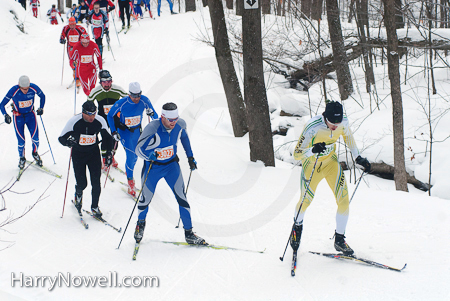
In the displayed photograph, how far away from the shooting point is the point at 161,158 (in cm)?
501

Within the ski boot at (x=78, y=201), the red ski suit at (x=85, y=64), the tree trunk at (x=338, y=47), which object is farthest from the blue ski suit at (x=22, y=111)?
the tree trunk at (x=338, y=47)

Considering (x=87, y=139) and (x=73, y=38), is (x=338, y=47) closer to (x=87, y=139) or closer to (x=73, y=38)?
(x=73, y=38)

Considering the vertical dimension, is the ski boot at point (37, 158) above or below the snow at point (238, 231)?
above

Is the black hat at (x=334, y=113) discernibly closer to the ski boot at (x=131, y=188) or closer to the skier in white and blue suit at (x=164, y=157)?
the skier in white and blue suit at (x=164, y=157)

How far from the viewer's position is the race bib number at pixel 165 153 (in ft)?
16.3

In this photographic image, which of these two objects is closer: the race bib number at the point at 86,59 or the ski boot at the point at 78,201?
the ski boot at the point at 78,201

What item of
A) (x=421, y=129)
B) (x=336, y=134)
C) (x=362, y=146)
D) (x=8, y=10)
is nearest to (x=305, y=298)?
Answer: (x=336, y=134)

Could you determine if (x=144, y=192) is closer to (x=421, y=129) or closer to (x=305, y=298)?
(x=305, y=298)

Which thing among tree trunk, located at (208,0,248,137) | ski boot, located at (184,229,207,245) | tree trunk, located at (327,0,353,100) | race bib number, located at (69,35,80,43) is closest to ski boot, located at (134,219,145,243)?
ski boot, located at (184,229,207,245)

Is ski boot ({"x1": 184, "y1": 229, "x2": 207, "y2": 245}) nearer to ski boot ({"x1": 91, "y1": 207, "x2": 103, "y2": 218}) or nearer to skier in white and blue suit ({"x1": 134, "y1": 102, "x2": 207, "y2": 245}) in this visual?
skier in white and blue suit ({"x1": 134, "y1": 102, "x2": 207, "y2": 245})

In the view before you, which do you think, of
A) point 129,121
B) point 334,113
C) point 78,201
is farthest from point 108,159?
point 334,113

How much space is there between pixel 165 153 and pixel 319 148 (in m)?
2.03

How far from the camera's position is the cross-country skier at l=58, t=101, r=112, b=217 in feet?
18.3

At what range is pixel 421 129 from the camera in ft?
33.0
